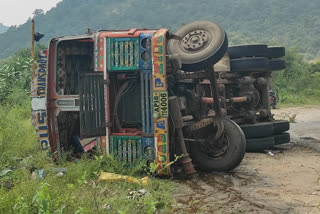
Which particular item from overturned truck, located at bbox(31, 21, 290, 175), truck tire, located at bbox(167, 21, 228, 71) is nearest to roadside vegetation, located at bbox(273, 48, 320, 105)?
overturned truck, located at bbox(31, 21, 290, 175)

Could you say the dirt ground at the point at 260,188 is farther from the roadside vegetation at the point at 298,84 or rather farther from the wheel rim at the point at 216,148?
the roadside vegetation at the point at 298,84

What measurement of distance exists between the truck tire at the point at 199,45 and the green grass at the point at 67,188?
162 centimetres

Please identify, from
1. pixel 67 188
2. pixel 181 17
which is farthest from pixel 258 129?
pixel 181 17

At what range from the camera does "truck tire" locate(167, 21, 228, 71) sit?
489cm

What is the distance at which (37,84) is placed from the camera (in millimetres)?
5523

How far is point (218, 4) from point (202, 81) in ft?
330

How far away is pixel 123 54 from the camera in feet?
16.4

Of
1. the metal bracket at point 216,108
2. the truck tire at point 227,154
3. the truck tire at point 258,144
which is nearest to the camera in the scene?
the truck tire at point 227,154

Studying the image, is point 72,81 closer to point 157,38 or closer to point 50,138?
point 50,138

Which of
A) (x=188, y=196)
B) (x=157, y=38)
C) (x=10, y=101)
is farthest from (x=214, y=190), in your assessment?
(x=10, y=101)

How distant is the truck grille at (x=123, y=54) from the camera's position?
4.97m

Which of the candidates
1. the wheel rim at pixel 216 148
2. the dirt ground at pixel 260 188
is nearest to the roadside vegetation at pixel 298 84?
the dirt ground at pixel 260 188

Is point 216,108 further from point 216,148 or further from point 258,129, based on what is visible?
point 258,129

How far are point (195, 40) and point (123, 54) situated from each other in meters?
1.03
